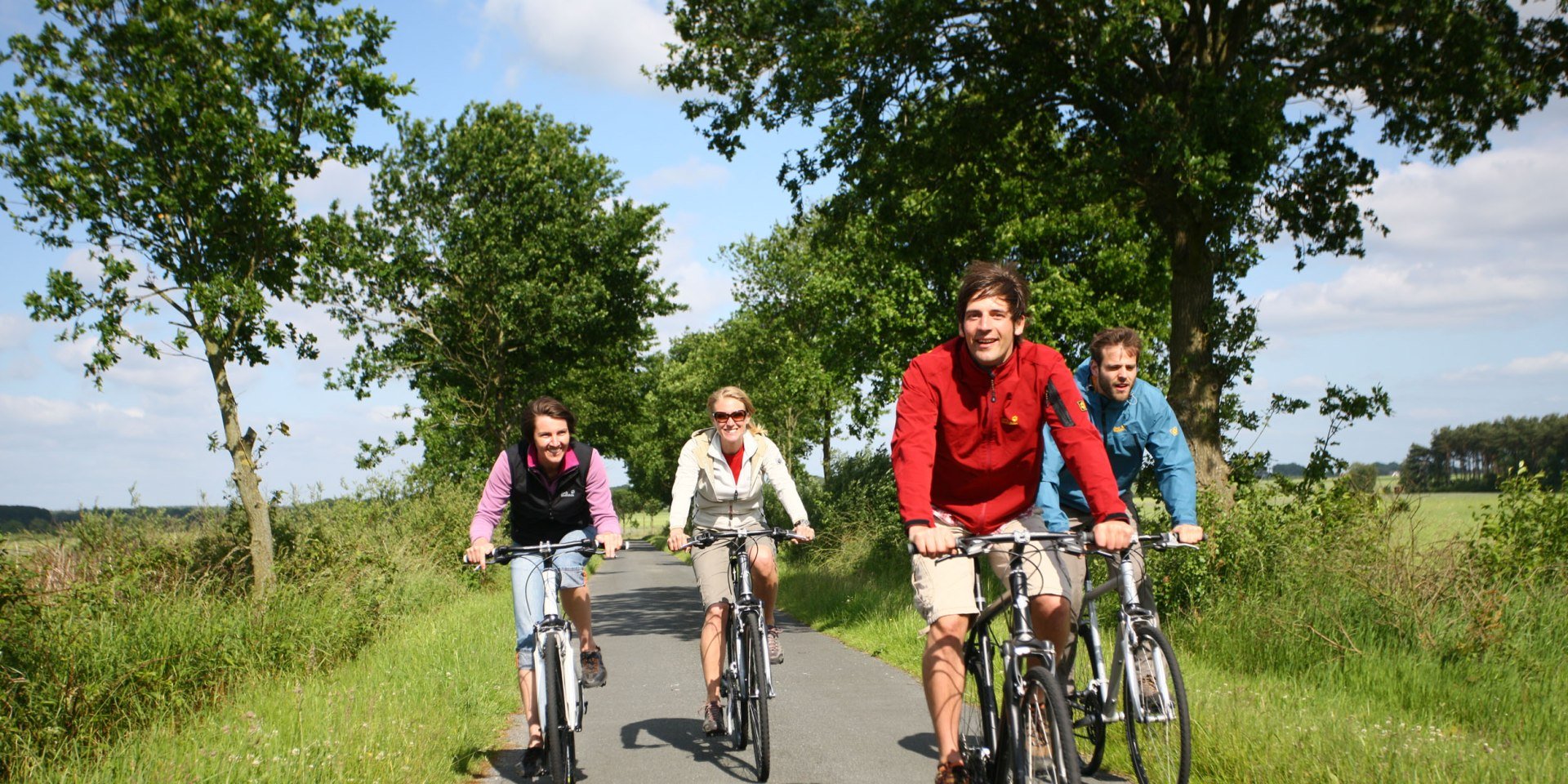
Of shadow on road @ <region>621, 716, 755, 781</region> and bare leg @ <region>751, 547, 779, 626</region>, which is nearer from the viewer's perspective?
shadow on road @ <region>621, 716, 755, 781</region>

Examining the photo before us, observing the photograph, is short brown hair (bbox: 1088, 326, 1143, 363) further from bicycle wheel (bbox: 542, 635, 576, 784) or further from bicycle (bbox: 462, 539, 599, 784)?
bicycle wheel (bbox: 542, 635, 576, 784)

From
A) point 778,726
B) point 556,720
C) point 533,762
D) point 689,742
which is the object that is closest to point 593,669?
point 533,762

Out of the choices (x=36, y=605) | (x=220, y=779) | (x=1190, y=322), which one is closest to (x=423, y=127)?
(x=1190, y=322)

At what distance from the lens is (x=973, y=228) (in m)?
16.0

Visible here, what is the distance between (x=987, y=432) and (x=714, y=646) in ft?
9.81

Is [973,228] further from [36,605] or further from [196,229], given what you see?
[36,605]

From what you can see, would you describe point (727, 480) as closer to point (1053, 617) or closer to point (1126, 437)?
point (1126, 437)

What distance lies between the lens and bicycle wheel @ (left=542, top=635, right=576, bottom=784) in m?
5.49

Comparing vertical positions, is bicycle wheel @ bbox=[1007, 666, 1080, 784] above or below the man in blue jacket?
below

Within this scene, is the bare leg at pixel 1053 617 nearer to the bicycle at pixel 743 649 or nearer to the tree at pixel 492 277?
the bicycle at pixel 743 649

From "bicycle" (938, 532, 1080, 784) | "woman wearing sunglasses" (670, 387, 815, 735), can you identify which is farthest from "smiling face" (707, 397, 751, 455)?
"bicycle" (938, 532, 1080, 784)

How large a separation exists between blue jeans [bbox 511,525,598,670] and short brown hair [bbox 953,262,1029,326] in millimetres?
2728

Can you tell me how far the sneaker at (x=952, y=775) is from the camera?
4.17m

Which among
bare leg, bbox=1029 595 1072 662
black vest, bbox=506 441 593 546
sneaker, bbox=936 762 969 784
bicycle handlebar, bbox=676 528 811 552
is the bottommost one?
sneaker, bbox=936 762 969 784
